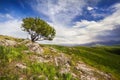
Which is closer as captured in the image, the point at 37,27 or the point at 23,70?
the point at 23,70

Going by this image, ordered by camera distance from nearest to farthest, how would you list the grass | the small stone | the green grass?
1. the grass
2. the small stone
3. the green grass

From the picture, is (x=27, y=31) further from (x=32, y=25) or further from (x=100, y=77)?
(x=100, y=77)

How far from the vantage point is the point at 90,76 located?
62031 mm

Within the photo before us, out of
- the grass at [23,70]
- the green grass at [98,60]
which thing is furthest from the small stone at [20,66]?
the green grass at [98,60]

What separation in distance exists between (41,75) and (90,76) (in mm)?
22857

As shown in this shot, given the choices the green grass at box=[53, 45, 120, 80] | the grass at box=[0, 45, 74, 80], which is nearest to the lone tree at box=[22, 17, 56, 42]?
the green grass at box=[53, 45, 120, 80]

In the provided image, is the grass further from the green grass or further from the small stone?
the green grass

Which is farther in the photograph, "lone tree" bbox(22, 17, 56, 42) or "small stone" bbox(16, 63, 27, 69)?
"lone tree" bbox(22, 17, 56, 42)

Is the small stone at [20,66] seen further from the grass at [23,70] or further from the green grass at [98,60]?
the green grass at [98,60]

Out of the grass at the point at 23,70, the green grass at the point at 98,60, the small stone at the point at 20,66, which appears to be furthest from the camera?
the green grass at the point at 98,60

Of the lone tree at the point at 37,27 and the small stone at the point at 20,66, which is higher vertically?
the lone tree at the point at 37,27

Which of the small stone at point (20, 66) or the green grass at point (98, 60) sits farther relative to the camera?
the green grass at point (98, 60)

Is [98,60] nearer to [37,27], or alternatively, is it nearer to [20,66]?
[37,27]

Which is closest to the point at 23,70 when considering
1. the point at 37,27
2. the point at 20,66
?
the point at 20,66
